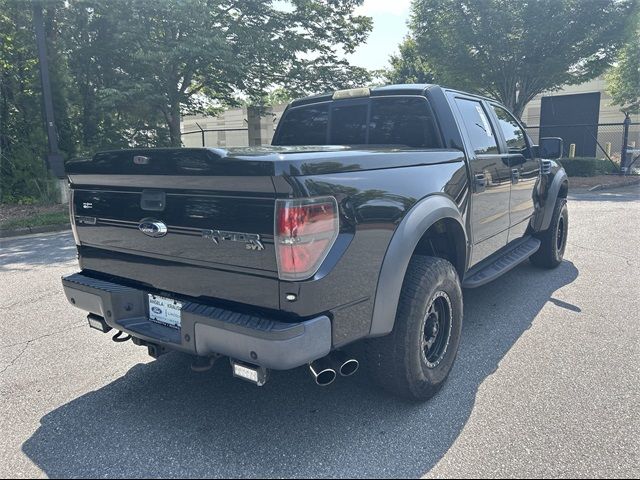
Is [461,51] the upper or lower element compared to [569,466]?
upper

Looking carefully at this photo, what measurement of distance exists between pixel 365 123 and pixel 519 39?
14494mm

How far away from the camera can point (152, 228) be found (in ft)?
8.21

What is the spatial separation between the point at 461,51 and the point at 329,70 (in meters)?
4.56

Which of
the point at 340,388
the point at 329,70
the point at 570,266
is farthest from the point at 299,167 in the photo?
the point at 329,70

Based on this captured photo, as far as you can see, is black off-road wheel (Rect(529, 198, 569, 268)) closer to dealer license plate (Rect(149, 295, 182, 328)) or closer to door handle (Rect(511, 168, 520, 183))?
door handle (Rect(511, 168, 520, 183))

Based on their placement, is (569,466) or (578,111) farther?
(578,111)

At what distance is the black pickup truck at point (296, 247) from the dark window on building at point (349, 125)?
281 mm

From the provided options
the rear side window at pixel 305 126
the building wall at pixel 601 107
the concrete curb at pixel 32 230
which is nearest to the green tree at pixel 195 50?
the concrete curb at pixel 32 230

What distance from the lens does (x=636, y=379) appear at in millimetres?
3045

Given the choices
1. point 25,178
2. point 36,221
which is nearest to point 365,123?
point 36,221

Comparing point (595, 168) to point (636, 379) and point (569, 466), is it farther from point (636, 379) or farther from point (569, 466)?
point (569, 466)

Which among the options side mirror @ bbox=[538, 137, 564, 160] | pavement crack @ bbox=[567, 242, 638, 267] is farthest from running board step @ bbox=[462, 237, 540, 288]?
pavement crack @ bbox=[567, 242, 638, 267]

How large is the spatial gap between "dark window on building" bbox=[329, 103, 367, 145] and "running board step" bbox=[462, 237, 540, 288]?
1388 millimetres

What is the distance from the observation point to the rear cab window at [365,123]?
3529 mm
